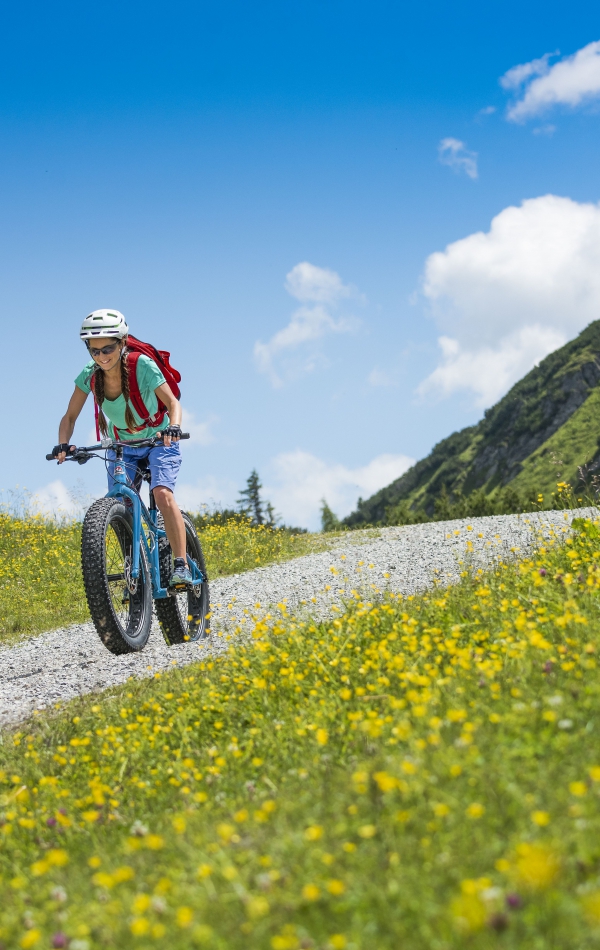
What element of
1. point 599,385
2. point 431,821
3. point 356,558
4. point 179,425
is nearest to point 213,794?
point 431,821

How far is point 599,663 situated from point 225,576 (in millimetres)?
10413

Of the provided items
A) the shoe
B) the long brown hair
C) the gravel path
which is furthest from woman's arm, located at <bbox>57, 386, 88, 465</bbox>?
the gravel path

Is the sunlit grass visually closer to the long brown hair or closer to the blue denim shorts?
the blue denim shorts

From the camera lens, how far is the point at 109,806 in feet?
13.6

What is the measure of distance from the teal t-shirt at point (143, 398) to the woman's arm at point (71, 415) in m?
0.11

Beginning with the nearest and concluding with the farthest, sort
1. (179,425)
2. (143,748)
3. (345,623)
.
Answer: (143,748), (345,623), (179,425)

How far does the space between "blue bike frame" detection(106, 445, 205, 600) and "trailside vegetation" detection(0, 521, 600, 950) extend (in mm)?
2125

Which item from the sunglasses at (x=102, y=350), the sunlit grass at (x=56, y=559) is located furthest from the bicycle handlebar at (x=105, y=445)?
the sunlit grass at (x=56, y=559)

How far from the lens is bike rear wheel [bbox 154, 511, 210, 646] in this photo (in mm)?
8016

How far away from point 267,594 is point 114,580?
143 inches

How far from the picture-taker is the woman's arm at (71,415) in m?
7.54

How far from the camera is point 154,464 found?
7645mm

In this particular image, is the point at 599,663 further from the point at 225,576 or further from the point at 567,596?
the point at 225,576

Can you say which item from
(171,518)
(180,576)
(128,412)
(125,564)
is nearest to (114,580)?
(125,564)
